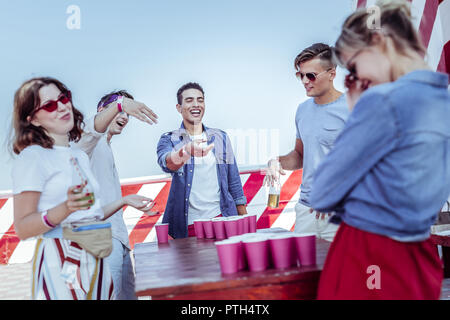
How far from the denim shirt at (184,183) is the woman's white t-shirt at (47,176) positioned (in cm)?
138

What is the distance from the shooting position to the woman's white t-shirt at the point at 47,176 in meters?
1.62

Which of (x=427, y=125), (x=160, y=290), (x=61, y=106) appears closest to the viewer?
(x=427, y=125)

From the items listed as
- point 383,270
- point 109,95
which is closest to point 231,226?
point 383,270

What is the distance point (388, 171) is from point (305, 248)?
1.60 feet

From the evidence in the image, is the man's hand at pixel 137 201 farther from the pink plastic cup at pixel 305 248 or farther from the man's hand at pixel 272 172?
the pink plastic cup at pixel 305 248

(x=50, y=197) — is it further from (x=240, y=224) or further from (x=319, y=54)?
(x=319, y=54)

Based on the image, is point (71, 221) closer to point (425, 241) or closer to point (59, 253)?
point (59, 253)

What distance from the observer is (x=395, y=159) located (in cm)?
111

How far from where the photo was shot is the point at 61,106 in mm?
1789

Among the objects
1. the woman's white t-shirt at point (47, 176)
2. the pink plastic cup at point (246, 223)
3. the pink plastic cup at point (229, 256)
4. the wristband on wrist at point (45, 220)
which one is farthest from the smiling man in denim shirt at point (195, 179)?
the pink plastic cup at point (229, 256)

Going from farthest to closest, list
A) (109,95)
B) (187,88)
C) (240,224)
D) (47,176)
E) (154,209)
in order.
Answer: (154,209)
(187,88)
(109,95)
(240,224)
(47,176)

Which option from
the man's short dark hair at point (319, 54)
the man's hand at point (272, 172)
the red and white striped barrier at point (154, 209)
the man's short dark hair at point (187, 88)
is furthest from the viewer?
the red and white striped barrier at point (154, 209)
